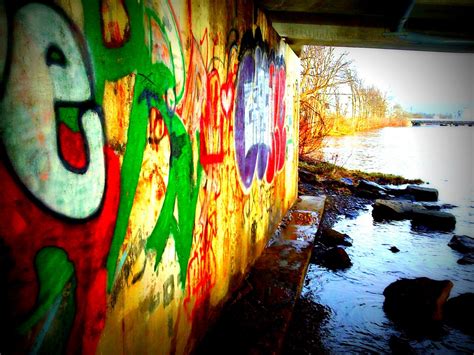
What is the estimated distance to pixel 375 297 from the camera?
459 centimetres

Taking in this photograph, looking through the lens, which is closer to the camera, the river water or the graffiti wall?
the graffiti wall

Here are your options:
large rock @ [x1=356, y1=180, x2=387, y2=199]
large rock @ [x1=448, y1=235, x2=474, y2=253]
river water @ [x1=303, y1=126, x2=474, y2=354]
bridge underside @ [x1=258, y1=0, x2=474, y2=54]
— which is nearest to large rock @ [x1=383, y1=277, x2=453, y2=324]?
river water @ [x1=303, y1=126, x2=474, y2=354]

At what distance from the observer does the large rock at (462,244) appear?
634 centimetres

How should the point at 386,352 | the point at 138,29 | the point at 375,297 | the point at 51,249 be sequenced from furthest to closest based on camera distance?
the point at 375,297
the point at 386,352
the point at 138,29
the point at 51,249

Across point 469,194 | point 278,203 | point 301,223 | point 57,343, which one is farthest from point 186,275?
point 469,194

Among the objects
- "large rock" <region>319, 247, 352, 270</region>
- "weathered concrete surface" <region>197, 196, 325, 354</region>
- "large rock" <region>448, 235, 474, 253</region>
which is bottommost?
"large rock" <region>448, 235, 474, 253</region>

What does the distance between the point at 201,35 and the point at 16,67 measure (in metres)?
1.68

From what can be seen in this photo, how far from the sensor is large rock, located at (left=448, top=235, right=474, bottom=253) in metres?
6.34

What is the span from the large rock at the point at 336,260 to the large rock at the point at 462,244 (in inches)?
95.2

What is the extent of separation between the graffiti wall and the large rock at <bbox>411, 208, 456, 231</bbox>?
646 centimetres

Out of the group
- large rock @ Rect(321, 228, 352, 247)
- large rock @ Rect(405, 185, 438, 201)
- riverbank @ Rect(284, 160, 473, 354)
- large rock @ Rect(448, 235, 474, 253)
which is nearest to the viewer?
riverbank @ Rect(284, 160, 473, 354)

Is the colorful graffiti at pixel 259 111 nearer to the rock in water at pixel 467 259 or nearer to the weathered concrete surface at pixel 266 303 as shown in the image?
the weathered concrete surface at pixel 266 303

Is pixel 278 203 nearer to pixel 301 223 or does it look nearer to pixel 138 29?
pixel 301 223

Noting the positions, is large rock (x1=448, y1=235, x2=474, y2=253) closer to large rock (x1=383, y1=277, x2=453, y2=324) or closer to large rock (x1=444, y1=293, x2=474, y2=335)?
large rock (x1=444, y1=293, x2=474, y2=335)
